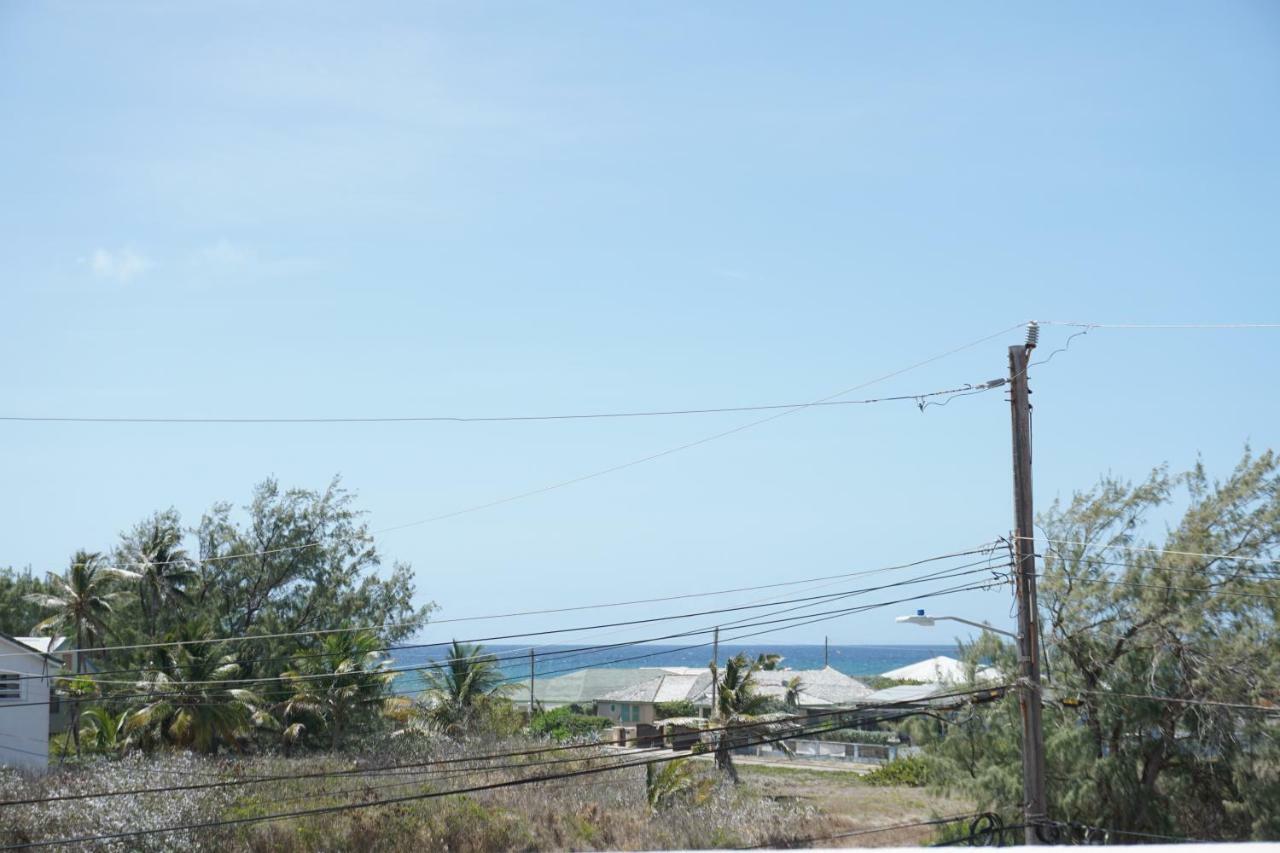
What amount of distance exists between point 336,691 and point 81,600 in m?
15.0

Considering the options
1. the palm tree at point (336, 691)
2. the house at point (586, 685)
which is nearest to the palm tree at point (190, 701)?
the palm tree at point (336, 691)

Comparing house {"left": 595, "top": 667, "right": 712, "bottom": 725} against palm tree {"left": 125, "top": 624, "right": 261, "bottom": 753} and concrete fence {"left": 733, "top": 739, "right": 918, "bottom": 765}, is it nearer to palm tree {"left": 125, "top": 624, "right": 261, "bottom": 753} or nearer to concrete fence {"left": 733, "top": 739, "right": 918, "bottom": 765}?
concrete fence {"left": 733, "top": 739, "right": 918, "bottom": 765}

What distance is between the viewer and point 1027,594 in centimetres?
1648

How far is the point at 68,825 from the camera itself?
983 inches

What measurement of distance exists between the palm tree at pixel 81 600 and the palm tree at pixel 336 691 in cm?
1280

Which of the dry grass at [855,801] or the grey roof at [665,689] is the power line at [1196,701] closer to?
the dry grass at [855,801]

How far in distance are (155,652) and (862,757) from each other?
29839mm

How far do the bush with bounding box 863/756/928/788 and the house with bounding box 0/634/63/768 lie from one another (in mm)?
27541

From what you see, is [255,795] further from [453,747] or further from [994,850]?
[994,850]

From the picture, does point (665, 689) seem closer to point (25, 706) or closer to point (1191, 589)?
point (25, 706)

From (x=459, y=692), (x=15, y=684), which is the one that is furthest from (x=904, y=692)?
(x=15, y=684)

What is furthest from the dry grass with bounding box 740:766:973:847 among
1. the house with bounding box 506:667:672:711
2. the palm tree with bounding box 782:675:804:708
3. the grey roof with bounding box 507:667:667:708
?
the grey roof with bounding box 507:667:667:708

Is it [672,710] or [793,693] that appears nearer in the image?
[793,693]

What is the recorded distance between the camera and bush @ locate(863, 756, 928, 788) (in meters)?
41.4
